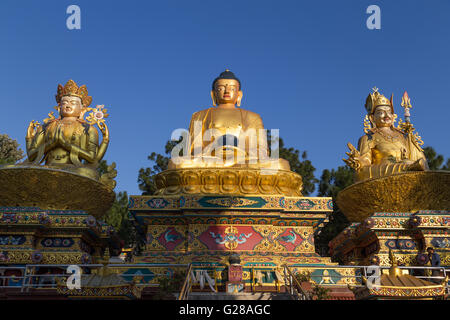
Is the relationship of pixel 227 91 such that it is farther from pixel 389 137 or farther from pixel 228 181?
pixel 389 137

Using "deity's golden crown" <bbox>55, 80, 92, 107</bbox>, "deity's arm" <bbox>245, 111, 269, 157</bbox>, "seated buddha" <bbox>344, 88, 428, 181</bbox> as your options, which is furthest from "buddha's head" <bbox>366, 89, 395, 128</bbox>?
"deity's golden crown" <bbox>55, 80, 92, 107</bbox>

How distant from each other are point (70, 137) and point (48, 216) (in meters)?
2.84

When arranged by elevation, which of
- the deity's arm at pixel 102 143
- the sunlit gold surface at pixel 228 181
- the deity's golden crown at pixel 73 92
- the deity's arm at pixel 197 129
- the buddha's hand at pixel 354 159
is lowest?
the sunlit gold surface at pixel 228 181

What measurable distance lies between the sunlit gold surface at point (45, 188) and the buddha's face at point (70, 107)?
111 inches

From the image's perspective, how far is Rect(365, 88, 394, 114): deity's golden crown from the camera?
14.0 meters

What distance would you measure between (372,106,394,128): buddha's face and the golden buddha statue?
7.99m

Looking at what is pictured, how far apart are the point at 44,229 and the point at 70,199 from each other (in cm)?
105

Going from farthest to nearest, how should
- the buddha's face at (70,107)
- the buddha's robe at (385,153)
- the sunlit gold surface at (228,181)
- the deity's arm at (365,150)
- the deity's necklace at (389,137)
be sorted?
the buddha's face at (70,107) → the deity's necklace at (389,137) → the deity's arm at (365,150) → the buddha's robe at (385,153) → the sunlit gold surface at (228,181)

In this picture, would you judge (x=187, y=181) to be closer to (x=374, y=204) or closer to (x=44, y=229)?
(x=44, y=229)

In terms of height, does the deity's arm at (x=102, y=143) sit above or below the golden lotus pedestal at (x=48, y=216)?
above

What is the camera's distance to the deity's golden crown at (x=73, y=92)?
1355 centimetres

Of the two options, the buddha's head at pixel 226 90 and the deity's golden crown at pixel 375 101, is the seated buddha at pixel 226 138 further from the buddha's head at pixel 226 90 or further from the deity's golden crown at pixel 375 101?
the deity's golden crown at pixel 375 101

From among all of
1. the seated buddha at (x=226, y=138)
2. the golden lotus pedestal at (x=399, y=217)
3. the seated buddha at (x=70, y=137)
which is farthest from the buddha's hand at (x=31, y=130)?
the golden lotus pedestal at (x=399, y=217)
